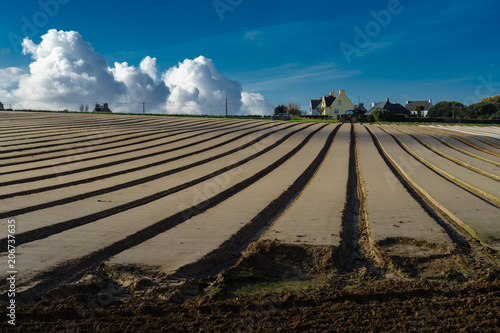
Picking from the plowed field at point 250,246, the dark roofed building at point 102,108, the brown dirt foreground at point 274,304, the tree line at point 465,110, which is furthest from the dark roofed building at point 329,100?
the brown dirt foreground at point 274,304

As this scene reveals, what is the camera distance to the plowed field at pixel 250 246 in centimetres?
282

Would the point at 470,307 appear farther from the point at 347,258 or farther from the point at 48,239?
the point at 48,239

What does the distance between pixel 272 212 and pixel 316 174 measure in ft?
10.6

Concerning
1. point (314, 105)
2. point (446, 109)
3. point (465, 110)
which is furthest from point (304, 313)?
point (314, 105)

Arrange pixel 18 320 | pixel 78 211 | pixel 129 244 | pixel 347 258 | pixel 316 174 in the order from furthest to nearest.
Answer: pixel 316 174 → pixel 78 211 → pixel 129 244 → pixel 347 258 → pixel 18 320

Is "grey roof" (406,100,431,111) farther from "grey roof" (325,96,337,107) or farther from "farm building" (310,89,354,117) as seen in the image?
"grey roof" (325,96,337,107)

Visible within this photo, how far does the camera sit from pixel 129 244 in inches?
171

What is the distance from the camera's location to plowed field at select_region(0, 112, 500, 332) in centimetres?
282

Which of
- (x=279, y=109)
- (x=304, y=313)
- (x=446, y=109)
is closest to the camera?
(x=304, y=313)

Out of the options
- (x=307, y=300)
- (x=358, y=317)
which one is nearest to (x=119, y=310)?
(x=307, y=300)

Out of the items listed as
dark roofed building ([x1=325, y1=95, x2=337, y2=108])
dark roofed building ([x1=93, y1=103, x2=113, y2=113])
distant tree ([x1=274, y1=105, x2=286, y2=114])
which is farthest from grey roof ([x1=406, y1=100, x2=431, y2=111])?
dark roofed building ([x1=93, y1=103, x2=113, y2=113])

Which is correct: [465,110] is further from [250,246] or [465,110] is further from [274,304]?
[274,304]

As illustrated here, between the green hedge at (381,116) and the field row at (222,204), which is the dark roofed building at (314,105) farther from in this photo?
the field row at (222,204)

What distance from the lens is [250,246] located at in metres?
4.17
